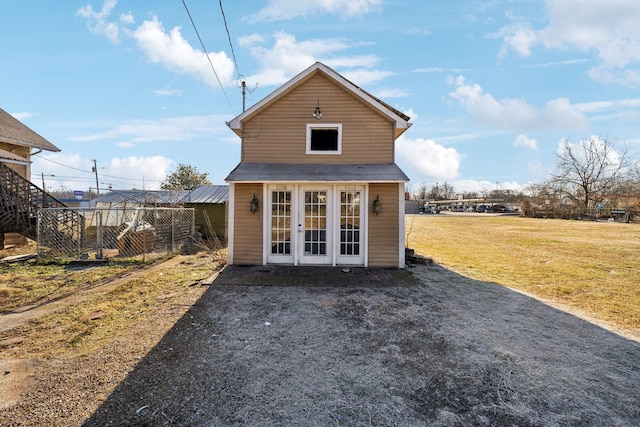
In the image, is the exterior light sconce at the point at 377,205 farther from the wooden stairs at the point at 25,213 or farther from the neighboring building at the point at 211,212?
the wooden stairs at the point at 25,213

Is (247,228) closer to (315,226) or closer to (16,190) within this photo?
(315,226)

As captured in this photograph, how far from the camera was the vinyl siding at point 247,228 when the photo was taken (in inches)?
333

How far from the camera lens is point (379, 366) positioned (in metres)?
3.61

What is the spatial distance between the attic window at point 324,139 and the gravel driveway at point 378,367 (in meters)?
4.56

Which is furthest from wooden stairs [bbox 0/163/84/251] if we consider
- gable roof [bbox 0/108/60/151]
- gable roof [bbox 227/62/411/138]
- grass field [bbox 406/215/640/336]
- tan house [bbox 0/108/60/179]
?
grass field [bbox 406/215/640/336]

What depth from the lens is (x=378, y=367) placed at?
3590mm

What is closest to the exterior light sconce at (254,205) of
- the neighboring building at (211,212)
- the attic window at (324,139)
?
the attic window at (324,139)

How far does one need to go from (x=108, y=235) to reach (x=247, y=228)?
25.6 feet

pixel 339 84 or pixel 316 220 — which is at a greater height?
pixel 339 84

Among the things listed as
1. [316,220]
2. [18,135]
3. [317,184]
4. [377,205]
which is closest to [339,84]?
[317,184]

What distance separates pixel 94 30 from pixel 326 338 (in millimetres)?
10029

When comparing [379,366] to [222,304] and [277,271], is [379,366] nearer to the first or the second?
[222,304]

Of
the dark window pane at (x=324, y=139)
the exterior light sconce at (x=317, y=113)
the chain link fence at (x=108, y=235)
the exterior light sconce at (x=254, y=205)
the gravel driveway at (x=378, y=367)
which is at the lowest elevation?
the gravel driveway at (x=378, y=367)

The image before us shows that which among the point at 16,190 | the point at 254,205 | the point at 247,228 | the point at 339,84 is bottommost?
the point at 247,228
